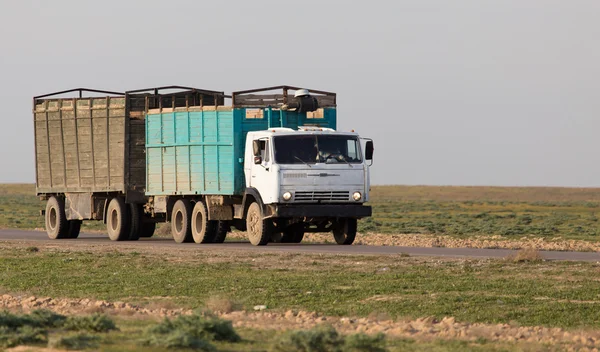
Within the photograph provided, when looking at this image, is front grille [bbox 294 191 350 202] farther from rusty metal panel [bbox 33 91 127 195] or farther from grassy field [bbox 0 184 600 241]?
grassy field [bbox 0 184 600 241]

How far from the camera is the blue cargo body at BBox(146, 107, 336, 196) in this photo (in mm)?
31984

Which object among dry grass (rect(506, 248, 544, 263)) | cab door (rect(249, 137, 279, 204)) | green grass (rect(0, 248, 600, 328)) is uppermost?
cab door (rect(249, 137, 279, 204))

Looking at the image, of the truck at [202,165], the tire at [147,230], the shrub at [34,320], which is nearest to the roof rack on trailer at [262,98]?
the truck at [202,165]

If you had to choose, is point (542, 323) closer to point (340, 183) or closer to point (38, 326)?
point (38, 326)

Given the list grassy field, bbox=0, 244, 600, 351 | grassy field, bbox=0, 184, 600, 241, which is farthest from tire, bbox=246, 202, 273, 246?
grassy field, bbox=0, 184, 600, 241

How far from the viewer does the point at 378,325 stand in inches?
598

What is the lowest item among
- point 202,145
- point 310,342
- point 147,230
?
point 147,230

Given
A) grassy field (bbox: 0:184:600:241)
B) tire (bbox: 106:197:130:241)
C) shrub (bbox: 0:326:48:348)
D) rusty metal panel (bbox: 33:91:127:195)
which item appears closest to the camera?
shrub (bbox: 0:326:48:348)

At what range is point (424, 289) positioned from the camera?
2019 cm

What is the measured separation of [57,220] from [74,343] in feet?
89.4

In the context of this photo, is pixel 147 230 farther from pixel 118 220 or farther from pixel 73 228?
pixel 118 220

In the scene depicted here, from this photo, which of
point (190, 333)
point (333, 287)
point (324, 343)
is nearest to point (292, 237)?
point (333, 287)

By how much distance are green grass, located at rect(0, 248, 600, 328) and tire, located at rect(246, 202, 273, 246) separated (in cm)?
371

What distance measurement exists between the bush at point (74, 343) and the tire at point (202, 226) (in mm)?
20463
